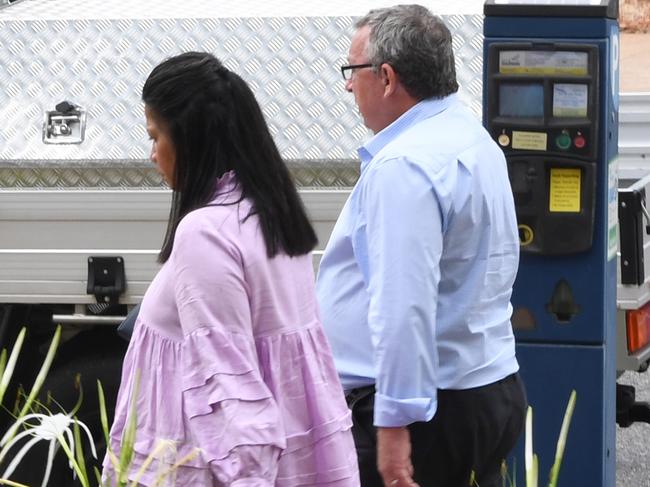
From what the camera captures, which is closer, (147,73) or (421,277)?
(421,277)

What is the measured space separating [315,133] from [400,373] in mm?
1695

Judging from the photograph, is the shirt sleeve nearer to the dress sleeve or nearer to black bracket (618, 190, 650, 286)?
the dress sleeve

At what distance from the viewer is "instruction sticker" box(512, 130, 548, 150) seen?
13.5 feet

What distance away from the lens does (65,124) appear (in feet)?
14.8

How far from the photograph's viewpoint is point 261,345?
2.57m

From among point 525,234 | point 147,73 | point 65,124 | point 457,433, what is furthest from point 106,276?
point 457,433

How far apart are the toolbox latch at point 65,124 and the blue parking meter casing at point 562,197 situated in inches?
49.5

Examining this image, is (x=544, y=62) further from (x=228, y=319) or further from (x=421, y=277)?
(x=228, y=319)

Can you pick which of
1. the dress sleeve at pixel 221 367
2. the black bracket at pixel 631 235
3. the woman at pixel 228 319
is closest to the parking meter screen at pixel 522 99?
the black bracket at pixel 631 235

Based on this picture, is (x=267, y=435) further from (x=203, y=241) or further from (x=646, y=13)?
(x=646, y=13)

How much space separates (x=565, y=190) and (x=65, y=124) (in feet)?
5.05

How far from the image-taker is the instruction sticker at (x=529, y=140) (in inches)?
162

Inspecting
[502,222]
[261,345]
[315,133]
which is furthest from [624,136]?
[261,345]

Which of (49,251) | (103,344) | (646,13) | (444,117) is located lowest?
(103,344)
